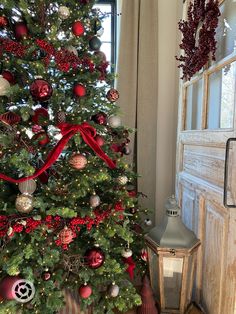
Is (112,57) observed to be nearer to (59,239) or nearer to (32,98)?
(32,98)

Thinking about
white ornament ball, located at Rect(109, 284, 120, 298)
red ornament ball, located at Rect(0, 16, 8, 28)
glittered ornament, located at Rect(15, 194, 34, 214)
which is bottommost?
white ornament ball, located at Rect(109, 284, 120, 298)

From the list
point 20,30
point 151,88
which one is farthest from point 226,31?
point 20,30

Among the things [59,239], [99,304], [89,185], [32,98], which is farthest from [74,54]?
[99,304]

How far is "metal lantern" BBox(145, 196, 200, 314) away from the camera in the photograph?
1336mm

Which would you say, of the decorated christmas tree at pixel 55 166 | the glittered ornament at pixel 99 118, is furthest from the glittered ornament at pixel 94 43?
the glittered ornament at pixel 99 118

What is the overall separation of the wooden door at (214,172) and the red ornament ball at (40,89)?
0.85 metres

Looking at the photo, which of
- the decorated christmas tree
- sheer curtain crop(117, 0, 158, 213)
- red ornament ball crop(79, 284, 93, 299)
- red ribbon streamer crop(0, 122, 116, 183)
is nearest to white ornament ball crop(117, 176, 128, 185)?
the decorated christmas tree

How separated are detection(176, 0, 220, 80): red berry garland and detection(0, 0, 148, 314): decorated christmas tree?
1.80ft

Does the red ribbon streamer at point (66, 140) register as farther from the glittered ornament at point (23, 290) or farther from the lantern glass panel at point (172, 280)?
the lantern glass panel at point (172, 280)

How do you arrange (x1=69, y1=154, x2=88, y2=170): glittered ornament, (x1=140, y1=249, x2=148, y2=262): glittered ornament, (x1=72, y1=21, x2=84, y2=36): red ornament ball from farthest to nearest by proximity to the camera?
(x1=140, y1=249, x2=148, y2=262): glittered ornament
(x1=72, y1=21, x2=84, y2=36): red ornament ball
(x1=69, y1=154, x2=88, y2=170): glittered ornament

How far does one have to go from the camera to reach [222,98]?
53.1 inches

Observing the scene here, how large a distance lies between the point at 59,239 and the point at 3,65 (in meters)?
0.87

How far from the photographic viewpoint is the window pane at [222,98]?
1.24 metres

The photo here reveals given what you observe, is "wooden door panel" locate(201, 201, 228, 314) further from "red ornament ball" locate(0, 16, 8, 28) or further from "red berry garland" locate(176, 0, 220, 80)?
"red ornament ball" locate(0, 16, 8, 28)
